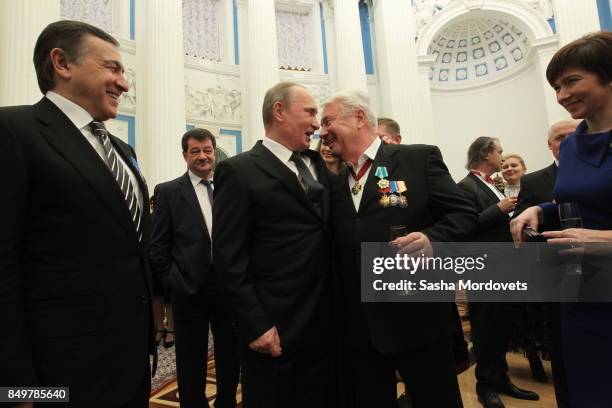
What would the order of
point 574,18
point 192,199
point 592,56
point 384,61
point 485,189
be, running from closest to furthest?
point 592,56
point 192,199
point 485,189
point 574,18
point 384,61

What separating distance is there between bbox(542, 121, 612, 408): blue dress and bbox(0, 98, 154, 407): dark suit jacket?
142 centimetres

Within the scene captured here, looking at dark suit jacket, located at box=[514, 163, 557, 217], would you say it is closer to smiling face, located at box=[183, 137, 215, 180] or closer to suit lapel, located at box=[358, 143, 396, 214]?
suit lapel, located at box=[358, 143, 396, 214]

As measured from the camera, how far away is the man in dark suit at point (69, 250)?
3.44 ft

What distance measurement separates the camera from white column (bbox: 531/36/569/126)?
10.7 meters

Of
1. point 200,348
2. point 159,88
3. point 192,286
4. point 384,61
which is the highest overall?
point 384,61

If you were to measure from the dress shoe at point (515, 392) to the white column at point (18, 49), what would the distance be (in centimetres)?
702

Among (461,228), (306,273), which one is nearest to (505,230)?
(461,228)

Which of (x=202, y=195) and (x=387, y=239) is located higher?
(x=202, y=195)

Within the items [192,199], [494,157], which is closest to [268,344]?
[192,199]

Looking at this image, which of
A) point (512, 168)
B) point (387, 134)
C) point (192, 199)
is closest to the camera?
point (192, 199)

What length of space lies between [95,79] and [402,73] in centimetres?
1085

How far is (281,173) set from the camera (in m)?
1.67

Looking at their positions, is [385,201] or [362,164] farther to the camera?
[362,164]

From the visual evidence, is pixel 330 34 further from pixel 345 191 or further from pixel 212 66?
pixel 345 191
